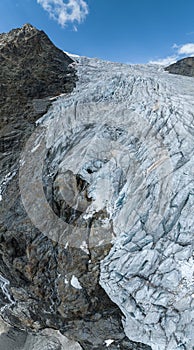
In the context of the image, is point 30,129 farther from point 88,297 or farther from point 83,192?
point 88,297

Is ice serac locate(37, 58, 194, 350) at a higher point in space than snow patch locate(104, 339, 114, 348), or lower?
higher

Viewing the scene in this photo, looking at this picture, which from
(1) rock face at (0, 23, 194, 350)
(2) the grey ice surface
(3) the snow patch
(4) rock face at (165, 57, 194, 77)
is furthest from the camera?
(4) rock face at (165, 57, 194, 77)

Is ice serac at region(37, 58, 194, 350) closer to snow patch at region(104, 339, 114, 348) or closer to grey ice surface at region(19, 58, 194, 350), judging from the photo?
grey ice surface at region(19, 58, 194, 350)

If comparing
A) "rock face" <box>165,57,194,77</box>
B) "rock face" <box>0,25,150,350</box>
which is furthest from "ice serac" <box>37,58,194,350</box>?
"rock face" <box>165,57,194,77</box>

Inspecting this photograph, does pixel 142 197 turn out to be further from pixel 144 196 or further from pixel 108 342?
pixel 108 342

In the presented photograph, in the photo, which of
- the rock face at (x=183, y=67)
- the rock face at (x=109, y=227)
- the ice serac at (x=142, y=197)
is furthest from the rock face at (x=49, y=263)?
the rock face at (x=183, y=67)

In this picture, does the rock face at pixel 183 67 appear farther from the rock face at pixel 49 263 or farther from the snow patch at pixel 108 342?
the snow patch at pixel 108 342

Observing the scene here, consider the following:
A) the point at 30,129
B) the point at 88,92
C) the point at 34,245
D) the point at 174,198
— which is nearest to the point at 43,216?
the point at 34,245

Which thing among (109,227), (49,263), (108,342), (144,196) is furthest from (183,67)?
(108,342)
